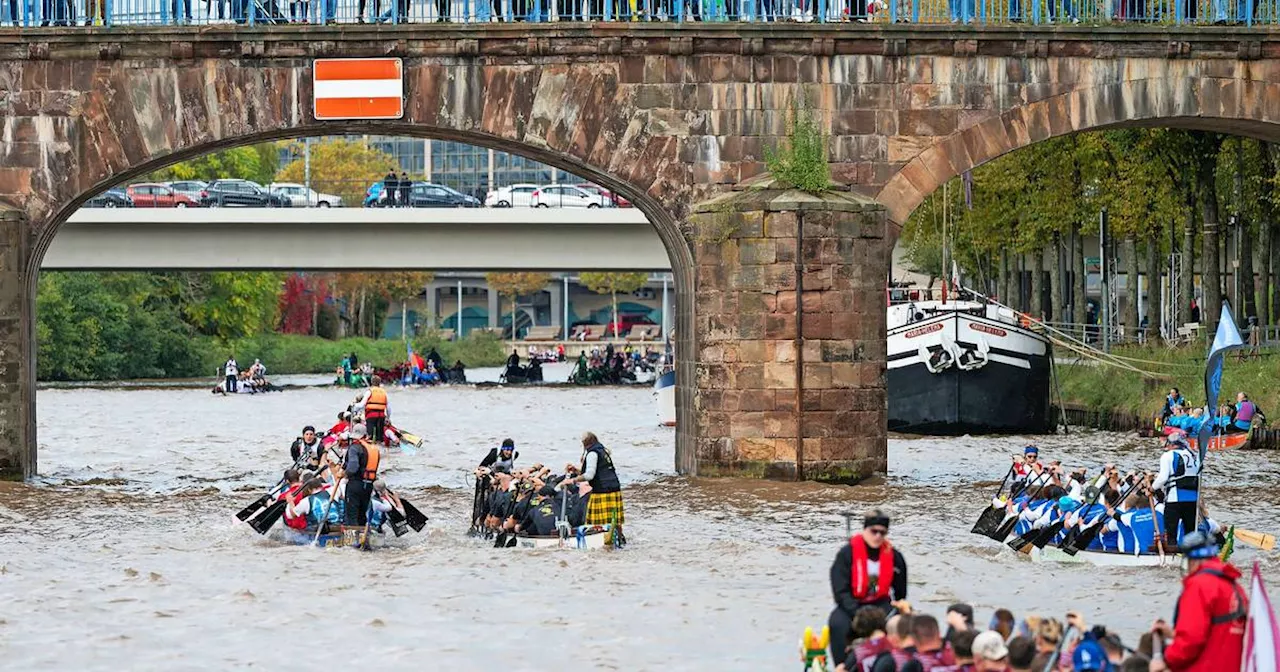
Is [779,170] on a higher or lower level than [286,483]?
higher

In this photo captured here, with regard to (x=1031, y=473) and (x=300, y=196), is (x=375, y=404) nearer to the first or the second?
(x=1031, y=473)

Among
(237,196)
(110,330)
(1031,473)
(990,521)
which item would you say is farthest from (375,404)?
(110,330)

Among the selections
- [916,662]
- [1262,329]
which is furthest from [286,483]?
[1262,329]

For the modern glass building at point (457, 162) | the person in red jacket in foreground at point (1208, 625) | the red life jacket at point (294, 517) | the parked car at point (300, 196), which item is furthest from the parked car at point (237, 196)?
the modern glass building at point (457, 162)

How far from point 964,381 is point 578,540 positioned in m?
20.7

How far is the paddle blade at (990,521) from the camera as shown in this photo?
22672mm

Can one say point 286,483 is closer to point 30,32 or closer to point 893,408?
point 30,32

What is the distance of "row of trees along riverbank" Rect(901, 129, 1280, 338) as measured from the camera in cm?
4228

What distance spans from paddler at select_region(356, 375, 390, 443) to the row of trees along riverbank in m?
12.6

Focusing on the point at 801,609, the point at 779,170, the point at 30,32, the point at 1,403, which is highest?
the point at 30,32

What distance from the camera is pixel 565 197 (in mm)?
59750

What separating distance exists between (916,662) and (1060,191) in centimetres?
4005

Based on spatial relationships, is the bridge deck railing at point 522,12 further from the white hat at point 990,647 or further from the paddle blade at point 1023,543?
the white hat at point 990,647

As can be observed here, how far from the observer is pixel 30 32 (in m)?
27.2
